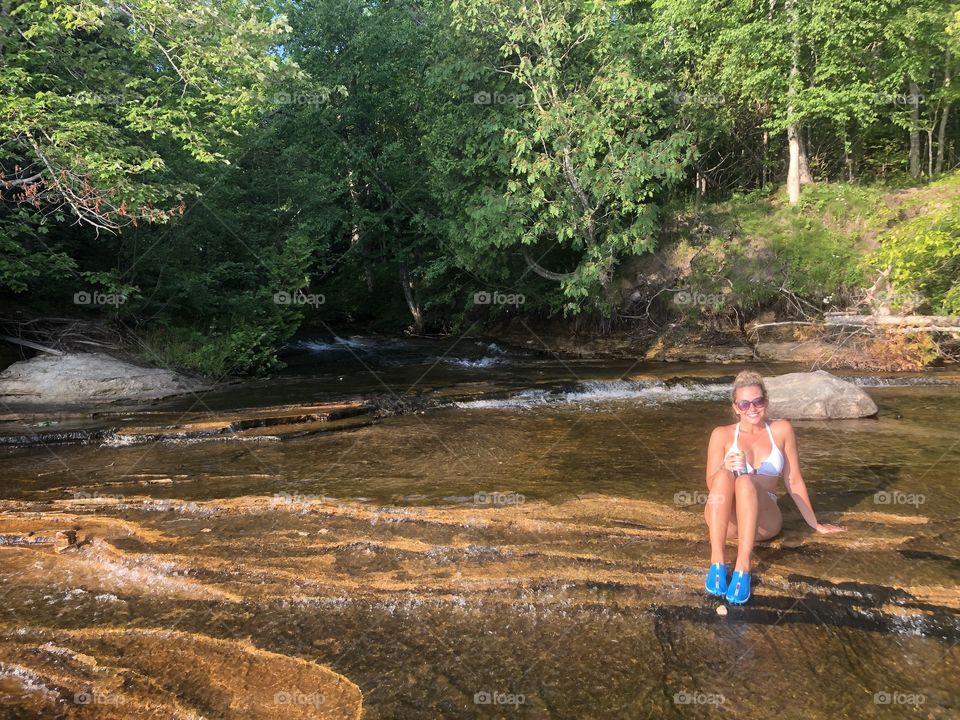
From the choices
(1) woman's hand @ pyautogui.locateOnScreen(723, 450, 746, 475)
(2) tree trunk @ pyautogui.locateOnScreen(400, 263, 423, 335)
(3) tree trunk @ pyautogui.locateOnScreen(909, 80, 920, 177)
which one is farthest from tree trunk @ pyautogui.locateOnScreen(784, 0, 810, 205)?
(1) woman's hand @ pyautogui.locateOnScreen(723, 450, 746, 475)

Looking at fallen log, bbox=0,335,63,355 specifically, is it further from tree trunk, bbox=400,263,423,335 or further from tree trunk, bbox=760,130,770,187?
tree trunk, bbox=760,130,770,187

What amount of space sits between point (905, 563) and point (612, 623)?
6.79ft

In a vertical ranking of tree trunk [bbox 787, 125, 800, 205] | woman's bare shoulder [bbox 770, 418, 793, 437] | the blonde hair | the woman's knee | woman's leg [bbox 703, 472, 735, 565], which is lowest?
woman's leg [bbox 703, 472, 735, 565]

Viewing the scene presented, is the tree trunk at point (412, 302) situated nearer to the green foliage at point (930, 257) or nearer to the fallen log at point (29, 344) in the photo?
the fallen log at point (29, 344)

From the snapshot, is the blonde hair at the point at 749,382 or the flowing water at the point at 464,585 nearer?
the flowing water at the point at 464,585

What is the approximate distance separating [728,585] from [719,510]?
434 mm

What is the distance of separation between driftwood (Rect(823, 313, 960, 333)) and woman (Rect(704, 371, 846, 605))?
10417 millimetres

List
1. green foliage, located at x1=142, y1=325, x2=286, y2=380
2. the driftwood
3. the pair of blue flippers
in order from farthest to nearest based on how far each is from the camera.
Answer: green foliage, located at x1=142, y1=325, x2=286, y2=380, the driftwood, the pair of blue flippers

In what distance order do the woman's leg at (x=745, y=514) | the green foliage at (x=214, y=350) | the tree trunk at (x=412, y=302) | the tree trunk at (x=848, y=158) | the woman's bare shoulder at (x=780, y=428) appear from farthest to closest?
the tree trunk at (x=412, y=302), the tree trunk at (x=848, y=158), the green foliage at (x=214, y=350), the woman's bare shoulder at (x=780, y=428), the woman's leg at (x=745, y=514)

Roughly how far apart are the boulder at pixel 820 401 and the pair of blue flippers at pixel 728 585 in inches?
215

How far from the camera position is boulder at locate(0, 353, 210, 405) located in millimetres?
11117

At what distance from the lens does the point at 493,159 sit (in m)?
16.3

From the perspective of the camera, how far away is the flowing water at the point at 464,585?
9.62 ft

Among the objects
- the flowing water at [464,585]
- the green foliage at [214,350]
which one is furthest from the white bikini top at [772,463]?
the green foliage at [214,350]
